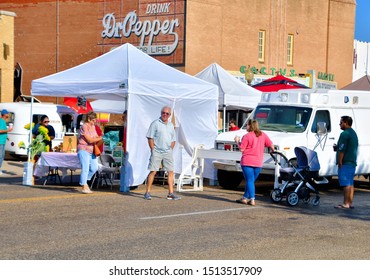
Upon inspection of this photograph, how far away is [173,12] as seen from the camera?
38.2 m

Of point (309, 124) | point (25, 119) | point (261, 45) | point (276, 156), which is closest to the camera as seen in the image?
point (276, 156)

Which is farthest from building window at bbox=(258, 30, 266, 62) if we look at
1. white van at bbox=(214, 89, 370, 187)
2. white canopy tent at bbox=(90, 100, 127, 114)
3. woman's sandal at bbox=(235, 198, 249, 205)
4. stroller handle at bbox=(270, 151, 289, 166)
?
woman's sandal at bbox=(235, 198, 249, 205)

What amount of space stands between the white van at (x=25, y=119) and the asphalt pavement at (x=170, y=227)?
10.4 metres

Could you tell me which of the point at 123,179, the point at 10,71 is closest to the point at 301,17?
the point at 10,71

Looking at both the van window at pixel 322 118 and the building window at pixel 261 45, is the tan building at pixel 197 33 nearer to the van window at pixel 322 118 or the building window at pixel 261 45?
the building window at pixel 261 45

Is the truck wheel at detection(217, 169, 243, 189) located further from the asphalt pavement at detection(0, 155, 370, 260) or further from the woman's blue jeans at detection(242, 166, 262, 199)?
the woman's blue jeans at detection(242, 166, 262, 199)

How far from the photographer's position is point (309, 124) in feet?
60.7

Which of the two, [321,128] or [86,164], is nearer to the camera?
[86,164]

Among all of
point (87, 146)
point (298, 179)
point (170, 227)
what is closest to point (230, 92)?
point (298, 179)

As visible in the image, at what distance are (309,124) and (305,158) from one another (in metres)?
2.50

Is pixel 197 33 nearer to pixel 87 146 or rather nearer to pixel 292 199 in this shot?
pixel 87 146

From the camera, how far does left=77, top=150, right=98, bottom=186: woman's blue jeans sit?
1620 cm

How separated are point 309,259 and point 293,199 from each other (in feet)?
19.8
